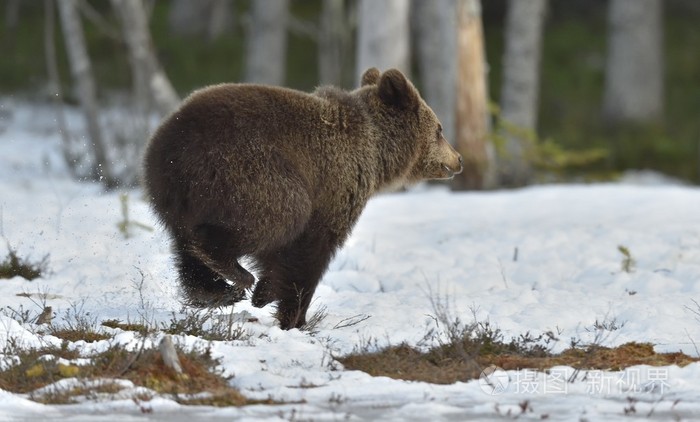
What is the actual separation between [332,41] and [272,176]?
16116 mm

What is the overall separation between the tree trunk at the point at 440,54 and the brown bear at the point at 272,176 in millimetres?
8393

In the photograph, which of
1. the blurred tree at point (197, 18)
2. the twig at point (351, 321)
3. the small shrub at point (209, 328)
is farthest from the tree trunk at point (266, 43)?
the small shrub at point (209, 328)

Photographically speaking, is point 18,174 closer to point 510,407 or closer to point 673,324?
point 673,324

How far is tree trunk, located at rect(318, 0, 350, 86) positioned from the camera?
2234 cm

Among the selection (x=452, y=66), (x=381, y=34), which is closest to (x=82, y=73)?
(x=381, y=34)

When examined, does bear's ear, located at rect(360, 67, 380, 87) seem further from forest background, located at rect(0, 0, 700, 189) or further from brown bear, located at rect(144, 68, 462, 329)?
forest background, located at rect(0, 0, 700, 189)

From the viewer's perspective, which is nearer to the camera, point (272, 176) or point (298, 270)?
point (272, 176)

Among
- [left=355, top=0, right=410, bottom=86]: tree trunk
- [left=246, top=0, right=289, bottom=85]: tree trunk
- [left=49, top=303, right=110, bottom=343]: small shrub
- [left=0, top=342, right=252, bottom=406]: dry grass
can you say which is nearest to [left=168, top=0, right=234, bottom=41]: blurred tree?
[left=246, top=0, right=289, bottom=85]: tree trunk

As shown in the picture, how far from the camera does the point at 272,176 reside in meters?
6.77

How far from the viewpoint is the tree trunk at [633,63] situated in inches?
900

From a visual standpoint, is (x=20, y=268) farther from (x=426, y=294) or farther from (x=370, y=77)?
(x=426, y=294)

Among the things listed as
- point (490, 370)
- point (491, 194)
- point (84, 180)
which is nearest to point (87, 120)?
point (84, 180)

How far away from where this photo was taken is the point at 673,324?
291 inches

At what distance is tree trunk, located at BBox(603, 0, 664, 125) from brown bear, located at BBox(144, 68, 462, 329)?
15714 millimetres
